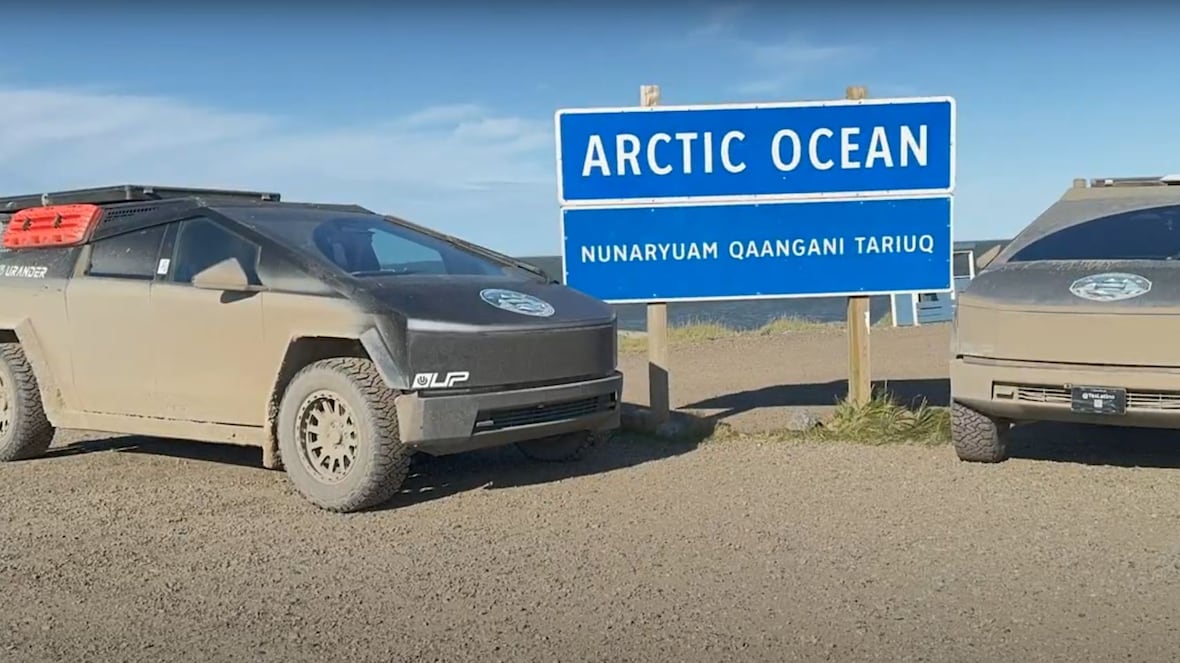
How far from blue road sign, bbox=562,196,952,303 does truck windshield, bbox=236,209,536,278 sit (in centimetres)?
151

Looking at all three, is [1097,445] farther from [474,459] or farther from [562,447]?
[474,459]

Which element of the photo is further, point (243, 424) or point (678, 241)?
point (678, 241)

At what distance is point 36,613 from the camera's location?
4.80 metres

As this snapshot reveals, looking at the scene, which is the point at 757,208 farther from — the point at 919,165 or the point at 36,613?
the point at 36,613

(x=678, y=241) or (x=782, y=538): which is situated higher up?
(x=678, y=241)

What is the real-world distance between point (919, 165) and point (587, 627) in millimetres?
5911

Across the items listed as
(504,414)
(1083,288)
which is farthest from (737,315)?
(504,414)

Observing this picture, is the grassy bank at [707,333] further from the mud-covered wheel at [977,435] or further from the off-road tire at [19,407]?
the off-road tire at [19,407]

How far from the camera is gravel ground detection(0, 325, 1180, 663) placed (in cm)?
439

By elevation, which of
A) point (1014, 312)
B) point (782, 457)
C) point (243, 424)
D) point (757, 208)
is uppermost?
point (757, 208)

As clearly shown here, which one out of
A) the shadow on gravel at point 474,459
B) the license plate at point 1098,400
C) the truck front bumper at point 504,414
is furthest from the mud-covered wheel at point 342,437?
the license plate at point 1098,400

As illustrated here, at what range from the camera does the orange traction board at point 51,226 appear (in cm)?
780

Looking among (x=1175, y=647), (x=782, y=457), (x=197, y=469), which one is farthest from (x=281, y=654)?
(x=782, y=457)

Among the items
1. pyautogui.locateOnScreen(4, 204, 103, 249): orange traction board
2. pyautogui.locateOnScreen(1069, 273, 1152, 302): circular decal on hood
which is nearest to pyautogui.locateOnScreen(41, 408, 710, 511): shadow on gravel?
pyautogui.locateOnScreen(4, 204, 103, 249): orange traction board
